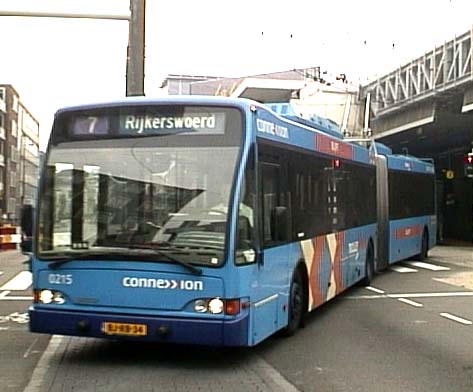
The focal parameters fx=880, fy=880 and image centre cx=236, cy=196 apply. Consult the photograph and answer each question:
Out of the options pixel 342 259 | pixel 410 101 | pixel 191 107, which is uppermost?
pixel 410 101

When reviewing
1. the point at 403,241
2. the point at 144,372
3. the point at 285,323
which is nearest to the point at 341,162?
the point at 285,323

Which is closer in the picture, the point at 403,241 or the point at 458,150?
the point at 403,241

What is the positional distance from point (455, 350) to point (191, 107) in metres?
4.34

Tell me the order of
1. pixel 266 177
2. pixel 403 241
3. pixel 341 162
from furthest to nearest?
pixel 403 241
pixel 341 162
pixel 266 177

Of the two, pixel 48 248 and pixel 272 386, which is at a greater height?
pixel 48 248

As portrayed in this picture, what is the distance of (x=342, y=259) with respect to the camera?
14.3m

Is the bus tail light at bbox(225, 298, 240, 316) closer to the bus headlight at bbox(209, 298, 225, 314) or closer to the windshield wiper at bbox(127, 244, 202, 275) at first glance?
the bus headlight at bbox(209, 298, 225, 314)

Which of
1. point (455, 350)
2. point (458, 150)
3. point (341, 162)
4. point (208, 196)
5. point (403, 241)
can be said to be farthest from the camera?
point (458, 150)

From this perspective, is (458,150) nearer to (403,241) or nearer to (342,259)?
(403,241)

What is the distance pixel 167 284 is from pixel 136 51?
882 centimetres

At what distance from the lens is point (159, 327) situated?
8.63 meters

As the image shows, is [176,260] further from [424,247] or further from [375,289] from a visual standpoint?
[424,247]

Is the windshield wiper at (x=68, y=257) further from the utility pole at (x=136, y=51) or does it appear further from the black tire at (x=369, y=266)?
the black tire at (x=369, y=266)

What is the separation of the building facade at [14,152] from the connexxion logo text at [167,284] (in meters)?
83.8
